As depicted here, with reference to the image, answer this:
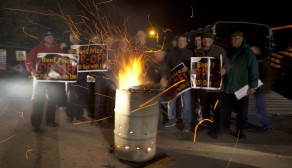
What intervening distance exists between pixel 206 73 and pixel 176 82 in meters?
0.76

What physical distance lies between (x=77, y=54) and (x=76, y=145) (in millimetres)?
2552

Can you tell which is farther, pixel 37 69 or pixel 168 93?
pixel 168 93

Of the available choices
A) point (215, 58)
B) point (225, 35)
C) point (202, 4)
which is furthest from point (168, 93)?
point (202, 4)

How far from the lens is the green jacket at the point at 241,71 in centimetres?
488

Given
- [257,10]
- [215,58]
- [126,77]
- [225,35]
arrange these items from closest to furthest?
[126,77]
[215,58]
[225,35]
[257,10]

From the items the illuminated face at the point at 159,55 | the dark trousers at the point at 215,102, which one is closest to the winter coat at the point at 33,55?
the illuminated face at the point at 159,55

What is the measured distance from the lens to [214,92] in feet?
17.2

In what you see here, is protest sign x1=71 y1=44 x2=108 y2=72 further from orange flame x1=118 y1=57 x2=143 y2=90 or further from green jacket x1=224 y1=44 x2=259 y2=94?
green jacket x1=224 y1=44 x2=259 y2=94

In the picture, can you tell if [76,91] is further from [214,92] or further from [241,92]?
[241,92]

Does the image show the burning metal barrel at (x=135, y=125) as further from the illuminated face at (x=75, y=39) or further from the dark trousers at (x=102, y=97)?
the illuminated face at (x=75, y=39)

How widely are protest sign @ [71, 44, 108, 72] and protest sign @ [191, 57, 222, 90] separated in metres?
2.25

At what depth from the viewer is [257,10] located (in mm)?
15422

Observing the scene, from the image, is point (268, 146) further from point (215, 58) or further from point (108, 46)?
point (108, 46)

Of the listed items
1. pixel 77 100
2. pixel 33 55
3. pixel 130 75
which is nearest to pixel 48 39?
pixel 33 55
